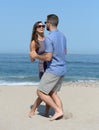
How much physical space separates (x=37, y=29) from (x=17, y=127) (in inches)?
67.1

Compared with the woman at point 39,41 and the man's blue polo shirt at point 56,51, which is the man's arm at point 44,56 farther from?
the woman at point 39,41

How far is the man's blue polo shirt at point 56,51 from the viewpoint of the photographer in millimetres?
7223

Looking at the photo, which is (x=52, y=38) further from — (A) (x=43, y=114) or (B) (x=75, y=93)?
(B) (x=75, y=93)

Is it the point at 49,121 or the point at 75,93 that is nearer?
the point at 49,121

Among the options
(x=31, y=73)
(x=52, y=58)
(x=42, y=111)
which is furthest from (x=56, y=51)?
(x=31, y=73)

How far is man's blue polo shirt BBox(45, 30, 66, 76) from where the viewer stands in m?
7.22

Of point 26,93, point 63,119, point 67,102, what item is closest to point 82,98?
point 67,102

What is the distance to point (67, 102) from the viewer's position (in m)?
9.16

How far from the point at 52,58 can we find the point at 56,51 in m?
→ 0.13

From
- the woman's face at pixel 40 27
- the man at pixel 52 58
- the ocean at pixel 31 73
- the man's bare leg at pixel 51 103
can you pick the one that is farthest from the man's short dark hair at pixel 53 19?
the ocean at pixel 31 73

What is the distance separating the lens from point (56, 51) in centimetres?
729

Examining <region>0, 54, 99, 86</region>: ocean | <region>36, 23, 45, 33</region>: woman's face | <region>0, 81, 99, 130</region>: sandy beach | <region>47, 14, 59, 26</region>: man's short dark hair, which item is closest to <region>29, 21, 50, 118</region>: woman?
<region>36, 23, 45, 33</region>: woman's face

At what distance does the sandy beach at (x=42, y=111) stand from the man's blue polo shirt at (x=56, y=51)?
0.83 meters

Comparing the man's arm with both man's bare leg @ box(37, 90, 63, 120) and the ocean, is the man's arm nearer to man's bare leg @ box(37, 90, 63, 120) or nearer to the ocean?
man's bare leg @ box(37, 90, 63, 120)
